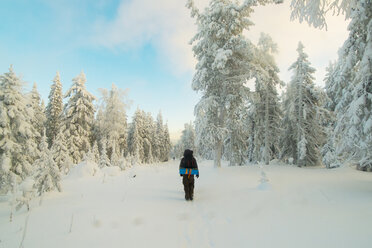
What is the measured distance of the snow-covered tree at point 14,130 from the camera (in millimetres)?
11719

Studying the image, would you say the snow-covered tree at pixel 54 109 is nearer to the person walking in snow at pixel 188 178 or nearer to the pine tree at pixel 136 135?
the pine tree at pixel 136 135

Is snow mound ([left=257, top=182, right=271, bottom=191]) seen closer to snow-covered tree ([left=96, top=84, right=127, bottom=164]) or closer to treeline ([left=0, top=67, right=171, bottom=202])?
treeline ([left=0, top=67, right=171, bottom=202])

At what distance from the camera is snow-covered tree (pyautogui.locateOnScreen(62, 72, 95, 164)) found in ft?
77.6

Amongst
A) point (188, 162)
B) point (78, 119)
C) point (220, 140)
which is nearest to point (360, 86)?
point (188, 162)

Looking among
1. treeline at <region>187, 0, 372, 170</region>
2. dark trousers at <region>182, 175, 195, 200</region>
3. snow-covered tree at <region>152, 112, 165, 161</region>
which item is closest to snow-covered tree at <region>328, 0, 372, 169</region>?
treeline at <region>187, 0, 372, 170</region>

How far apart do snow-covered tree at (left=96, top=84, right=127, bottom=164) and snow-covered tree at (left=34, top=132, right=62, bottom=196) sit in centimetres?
2044

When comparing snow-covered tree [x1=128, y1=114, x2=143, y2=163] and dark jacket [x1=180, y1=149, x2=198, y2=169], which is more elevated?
snow-covered tree [x1=128, y1=114, x2=143, y2=163]

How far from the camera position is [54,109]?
93.4 feet

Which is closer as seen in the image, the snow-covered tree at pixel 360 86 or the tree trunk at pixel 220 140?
the snow-covered tree at pixel 360 86

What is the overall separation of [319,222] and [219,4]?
15063 mm

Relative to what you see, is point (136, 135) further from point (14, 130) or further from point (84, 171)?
point (14, 130)

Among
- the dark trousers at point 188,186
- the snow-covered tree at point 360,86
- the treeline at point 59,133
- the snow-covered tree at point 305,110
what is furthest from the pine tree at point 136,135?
the snow-covered tree at point 360,86

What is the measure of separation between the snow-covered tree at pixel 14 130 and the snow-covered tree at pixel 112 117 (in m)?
15.5

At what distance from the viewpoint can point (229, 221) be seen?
492 centimetres
